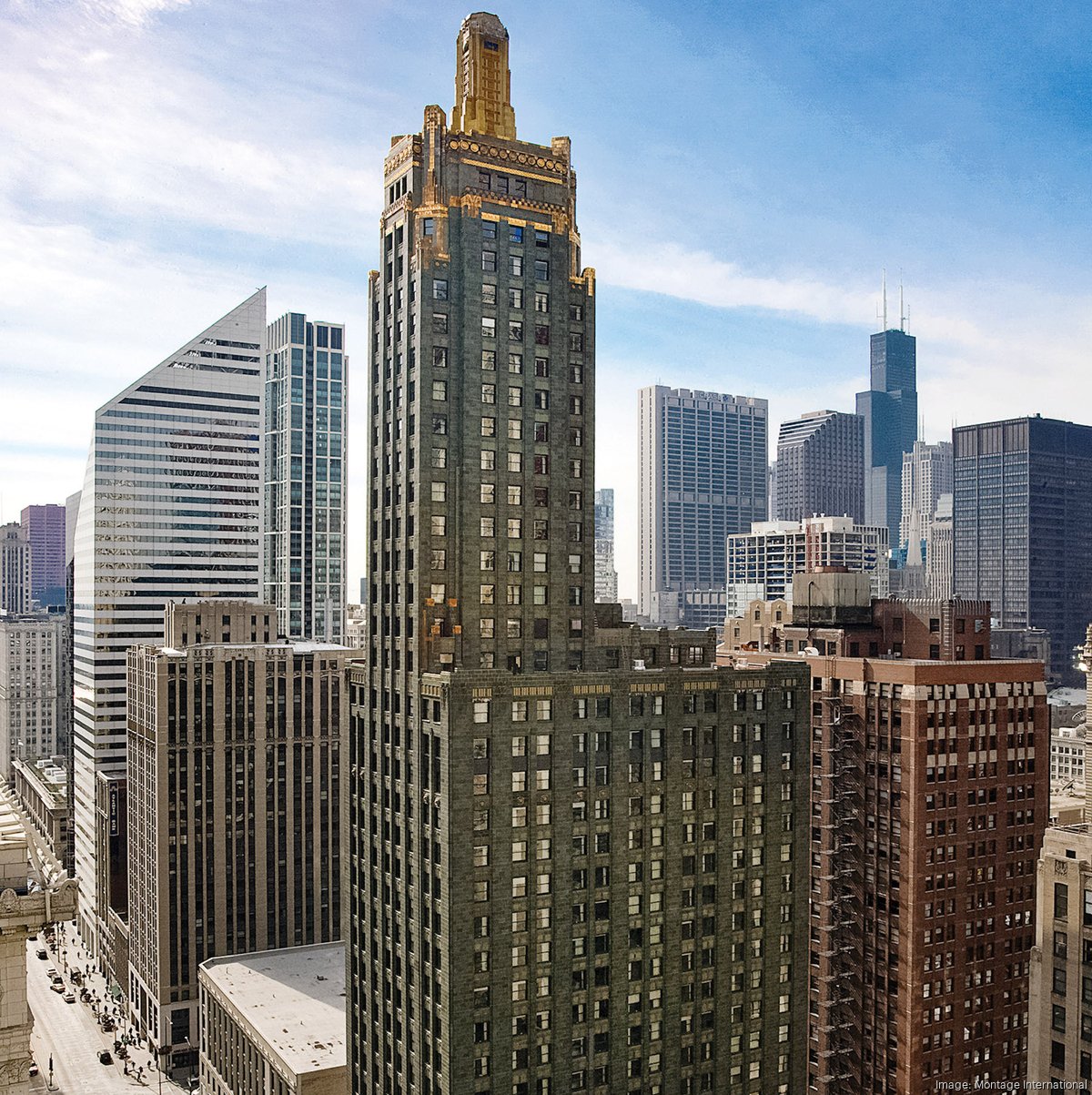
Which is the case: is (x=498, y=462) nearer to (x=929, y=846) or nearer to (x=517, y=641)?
(x=517, y=641)

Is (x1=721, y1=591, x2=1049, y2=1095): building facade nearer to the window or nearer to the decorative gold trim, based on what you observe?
the window

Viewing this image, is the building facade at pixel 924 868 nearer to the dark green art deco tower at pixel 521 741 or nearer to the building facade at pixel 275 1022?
the dark green art deco tower at pixel 521 741

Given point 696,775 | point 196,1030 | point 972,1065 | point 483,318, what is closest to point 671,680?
point 696,775

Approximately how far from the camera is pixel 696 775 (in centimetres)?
12000

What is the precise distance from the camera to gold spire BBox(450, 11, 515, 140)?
12319cm

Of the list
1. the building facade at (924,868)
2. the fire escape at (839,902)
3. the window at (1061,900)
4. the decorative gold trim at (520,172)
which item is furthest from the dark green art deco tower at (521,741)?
the fire escape at (839,902)

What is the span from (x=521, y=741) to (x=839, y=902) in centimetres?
7930

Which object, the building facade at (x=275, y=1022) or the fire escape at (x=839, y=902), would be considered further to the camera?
the fire escape at (x=839, y=902)

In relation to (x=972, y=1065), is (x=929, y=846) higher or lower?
higher

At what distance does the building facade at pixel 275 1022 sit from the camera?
445 feet

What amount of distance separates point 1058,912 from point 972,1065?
52.6m

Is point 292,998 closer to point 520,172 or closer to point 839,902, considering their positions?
point 839,902

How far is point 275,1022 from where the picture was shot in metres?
151

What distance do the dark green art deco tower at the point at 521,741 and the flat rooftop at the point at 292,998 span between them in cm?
2012
